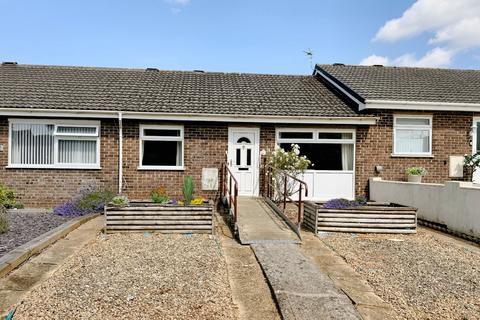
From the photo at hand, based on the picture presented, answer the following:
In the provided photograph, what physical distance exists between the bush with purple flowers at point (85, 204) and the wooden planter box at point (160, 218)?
8.46 feet

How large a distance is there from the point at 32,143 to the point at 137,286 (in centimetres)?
856

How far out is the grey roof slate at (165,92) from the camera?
1181 cm

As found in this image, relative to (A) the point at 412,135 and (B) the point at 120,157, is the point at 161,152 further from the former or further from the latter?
(A) the point at 412,135

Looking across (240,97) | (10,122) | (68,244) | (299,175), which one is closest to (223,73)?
(240,97)

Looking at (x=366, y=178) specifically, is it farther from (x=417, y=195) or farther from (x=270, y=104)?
(x=270, y=104)

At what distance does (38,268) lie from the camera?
209 inches

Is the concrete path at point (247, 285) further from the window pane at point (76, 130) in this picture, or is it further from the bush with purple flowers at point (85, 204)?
the window pane at point (76, 130)

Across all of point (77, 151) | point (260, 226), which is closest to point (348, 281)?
point (260, 226)

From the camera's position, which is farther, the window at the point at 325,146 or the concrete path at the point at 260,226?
the window at the point at 325,146

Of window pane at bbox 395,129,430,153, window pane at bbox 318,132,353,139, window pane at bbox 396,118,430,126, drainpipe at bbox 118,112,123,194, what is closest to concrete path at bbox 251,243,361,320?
drainpipe at bbox 118,112,123,194

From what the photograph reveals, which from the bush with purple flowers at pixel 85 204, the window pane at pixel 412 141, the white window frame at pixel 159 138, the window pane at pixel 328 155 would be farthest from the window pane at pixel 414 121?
the bush with purple flowers at pixel 85 204

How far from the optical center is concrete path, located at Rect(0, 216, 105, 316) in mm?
4258

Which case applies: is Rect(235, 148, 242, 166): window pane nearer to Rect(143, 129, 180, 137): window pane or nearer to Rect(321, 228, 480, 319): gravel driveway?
Rect(143, 129, 180, 137): window pane

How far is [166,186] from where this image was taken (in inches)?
458
